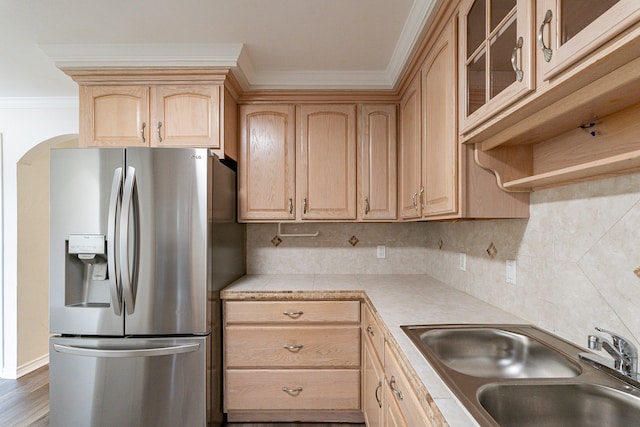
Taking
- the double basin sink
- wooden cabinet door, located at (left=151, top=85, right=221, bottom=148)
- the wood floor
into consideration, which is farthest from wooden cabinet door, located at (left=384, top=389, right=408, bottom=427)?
wooden cabinet door, located at (left=151, top=85, right=221, bottom=148)

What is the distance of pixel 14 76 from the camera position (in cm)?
244

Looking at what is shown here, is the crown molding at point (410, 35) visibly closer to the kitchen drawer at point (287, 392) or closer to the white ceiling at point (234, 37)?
the white ceiling at point (234, 37)

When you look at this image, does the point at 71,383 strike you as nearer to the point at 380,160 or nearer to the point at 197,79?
the point at 197,79

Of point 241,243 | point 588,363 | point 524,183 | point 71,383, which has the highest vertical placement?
point 524,183

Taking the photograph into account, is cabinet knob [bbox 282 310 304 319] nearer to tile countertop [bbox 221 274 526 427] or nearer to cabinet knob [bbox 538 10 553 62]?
tile countertop [bbox 221 274 526 427]

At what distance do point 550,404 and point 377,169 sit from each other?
1.80m

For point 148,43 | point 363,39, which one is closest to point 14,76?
point 148,43

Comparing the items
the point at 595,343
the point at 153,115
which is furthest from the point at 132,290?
the point at 595,343

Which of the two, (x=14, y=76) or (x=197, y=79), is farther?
(x=14, y=76)

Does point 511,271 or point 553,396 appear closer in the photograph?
point 553,396

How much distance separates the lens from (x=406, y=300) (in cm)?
180

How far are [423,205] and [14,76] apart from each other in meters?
3.03

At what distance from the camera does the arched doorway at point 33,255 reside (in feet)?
9.56

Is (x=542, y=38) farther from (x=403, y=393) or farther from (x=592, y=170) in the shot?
(x=403, y=393)
